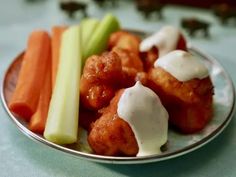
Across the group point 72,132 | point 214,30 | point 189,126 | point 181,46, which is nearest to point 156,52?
point 181,46

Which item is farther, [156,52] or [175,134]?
[156,52]

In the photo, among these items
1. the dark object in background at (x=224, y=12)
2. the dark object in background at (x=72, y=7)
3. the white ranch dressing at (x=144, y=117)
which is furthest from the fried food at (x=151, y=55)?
the dark object in background at (x=72, y=7)

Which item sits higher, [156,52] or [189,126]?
[156,52]

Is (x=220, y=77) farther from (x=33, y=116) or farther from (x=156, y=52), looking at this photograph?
(x=33, y=116)

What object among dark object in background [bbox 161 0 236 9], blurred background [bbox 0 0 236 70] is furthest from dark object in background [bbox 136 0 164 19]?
dark object in background [bbox 161 0 236 9]

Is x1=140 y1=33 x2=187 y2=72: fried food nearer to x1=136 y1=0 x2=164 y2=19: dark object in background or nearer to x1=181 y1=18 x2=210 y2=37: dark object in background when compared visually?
x1=181 y1=18 x2=210 y2=37: dark object in background

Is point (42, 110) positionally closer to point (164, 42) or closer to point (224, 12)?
point (164, 42)

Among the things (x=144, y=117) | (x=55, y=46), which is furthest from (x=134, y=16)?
(x=144, y=117)

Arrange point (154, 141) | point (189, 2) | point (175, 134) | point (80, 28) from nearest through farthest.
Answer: point (154, 141)
point (175, 134)
point (80, 28)
point (189, 2)
